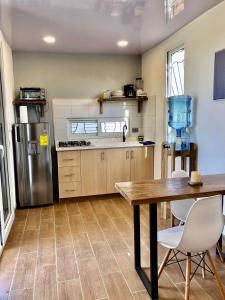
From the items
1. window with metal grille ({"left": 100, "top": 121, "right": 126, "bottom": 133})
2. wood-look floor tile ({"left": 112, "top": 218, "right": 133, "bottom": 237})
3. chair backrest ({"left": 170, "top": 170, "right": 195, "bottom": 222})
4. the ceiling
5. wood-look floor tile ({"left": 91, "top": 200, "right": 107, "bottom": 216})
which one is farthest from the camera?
window with metal grille ({"left": 100, "top": 121, "right": 126, "bottom": 133})

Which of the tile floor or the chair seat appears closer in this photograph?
the chair seat

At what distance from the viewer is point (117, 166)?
14.0 feet

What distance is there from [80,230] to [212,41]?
267 centimetres

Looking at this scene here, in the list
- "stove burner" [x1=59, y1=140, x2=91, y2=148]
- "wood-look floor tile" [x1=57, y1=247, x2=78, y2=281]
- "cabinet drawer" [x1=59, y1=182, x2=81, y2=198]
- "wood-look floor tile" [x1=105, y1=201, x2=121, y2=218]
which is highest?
"stove burner" [x1=59, y1=140, x2=91, y2=148]

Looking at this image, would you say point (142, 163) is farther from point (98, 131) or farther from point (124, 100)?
point (124, 100)

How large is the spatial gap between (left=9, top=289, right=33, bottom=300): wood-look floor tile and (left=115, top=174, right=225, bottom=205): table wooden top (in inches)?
42.3

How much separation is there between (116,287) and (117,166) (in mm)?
2364

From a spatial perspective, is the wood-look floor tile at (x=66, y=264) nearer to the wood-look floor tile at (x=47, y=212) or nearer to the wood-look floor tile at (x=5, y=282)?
the wood-look floor tile at (x=5, y=282)

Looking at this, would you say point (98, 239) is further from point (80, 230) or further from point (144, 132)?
point (144, 132)

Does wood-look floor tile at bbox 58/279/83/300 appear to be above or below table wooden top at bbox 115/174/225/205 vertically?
below

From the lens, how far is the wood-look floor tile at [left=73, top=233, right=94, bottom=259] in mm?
2561

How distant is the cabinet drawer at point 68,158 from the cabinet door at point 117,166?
53cm

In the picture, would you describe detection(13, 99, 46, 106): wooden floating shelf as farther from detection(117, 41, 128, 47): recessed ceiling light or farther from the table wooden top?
the table wooden top

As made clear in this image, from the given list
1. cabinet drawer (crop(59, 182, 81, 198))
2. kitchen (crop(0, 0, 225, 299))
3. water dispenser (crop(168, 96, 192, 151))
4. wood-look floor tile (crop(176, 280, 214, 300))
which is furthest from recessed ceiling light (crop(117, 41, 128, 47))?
wood-look floor tile (crop(176, 280, 214, 300))
